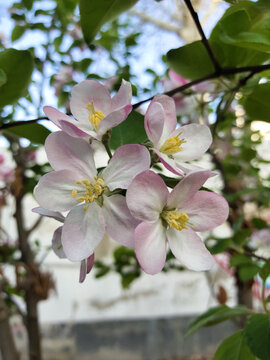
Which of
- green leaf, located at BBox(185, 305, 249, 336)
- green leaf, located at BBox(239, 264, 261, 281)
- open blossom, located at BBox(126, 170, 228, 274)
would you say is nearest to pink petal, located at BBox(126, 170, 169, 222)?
open blossom, located at BBox(126, 170, 228, 274)

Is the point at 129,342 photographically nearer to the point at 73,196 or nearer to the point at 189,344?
the point at 189,344

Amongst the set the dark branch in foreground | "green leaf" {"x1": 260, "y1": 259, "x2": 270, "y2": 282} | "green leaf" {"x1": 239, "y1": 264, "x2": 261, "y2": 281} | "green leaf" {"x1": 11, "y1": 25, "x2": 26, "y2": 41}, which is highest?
the dark branch in foreground

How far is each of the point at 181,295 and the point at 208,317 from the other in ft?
7.97

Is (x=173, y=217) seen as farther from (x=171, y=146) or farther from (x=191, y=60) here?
(x=191, y=60)

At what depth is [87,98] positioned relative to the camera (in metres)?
0.33

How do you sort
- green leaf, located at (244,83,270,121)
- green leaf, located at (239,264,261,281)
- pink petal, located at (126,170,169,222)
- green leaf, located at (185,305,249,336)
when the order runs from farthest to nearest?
green leaf, located at (239,264,261,281) < green leaf, located at (185,305,249,336) < green leaf, located at (244,83,270,121) < pink petal, located at (126,170,169,222)

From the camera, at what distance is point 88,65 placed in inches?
41.9

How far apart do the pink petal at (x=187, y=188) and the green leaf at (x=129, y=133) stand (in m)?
0.07

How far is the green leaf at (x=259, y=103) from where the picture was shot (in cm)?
38

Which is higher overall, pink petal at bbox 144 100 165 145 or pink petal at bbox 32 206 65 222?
pink petal at bbox 144 100 165 145

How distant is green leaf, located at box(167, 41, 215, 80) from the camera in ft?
1.32

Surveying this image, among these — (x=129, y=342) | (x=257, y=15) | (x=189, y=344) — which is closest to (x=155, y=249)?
(x=257, y=15)

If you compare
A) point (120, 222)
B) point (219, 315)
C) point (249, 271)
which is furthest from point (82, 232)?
point (249, 271)

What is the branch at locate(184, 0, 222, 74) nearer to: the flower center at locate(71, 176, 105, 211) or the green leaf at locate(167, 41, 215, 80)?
the green leaf at locate(167, 41, 215, 80)
